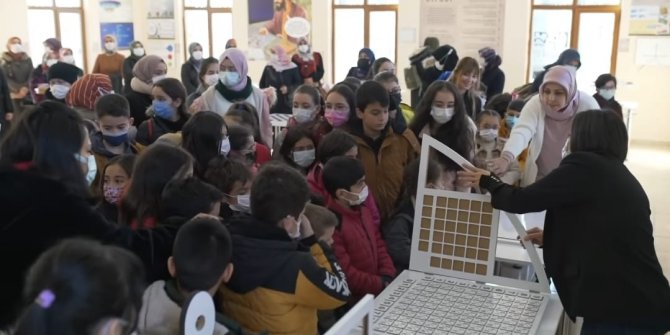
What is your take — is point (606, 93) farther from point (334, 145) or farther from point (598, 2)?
point (598, 2)

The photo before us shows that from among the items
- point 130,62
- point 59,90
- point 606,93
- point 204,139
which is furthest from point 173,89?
point 130,62

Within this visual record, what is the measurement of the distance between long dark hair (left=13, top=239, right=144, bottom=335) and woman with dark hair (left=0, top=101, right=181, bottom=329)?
437mm

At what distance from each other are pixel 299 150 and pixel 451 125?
86 centimetres

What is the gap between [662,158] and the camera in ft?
26.6

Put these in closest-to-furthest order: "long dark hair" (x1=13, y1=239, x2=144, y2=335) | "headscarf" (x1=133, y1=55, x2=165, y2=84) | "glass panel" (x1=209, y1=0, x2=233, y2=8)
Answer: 1. "long dark hair" (x1=13, y1=239, x2=144, y2=335)
2. "headscarf" (x1=133, y1=55, x2=165, y2=84)
3. "glass panel" (x1=209, y1=0, x2=233, y2=8)

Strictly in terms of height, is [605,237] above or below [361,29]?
below

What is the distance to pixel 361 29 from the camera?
10.3 metres

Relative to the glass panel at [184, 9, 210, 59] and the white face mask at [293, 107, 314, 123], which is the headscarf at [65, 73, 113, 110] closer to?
the white face mask at [293, 107, 314, 123]

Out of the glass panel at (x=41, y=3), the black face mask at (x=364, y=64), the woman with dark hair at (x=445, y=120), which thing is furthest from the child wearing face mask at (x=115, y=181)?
the glass panel at (x=41, y=3)

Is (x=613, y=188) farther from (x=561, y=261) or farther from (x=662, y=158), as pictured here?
(x=662, y=158)

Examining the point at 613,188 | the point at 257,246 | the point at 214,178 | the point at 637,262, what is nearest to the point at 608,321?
the point at 637,262

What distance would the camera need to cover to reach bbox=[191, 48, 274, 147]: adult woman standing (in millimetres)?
4176

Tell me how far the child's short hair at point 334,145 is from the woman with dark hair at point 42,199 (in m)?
1.19

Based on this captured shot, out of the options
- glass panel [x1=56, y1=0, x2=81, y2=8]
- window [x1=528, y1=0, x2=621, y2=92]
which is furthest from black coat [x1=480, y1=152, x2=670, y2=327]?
glass panel [x1=56, y1=0, x2=81, y2=8]
